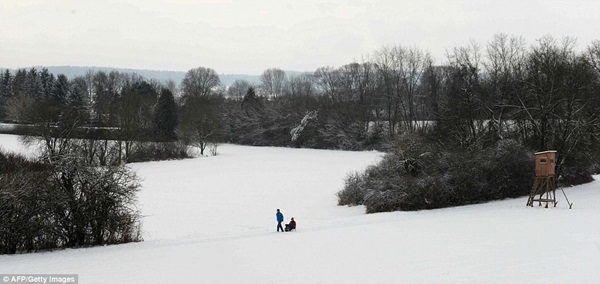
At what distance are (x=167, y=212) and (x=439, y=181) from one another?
14600 millimetres

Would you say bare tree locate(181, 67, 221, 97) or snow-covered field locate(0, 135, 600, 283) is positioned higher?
bare tree locate(181, 67, 221, 97)

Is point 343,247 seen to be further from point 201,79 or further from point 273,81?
point 273,81

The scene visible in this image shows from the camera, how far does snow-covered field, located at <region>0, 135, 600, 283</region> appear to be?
40.1 ft

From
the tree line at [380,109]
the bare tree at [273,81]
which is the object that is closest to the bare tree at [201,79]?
the tree line at [380,109]

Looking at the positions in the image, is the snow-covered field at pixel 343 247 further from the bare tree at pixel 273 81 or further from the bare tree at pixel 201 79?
the bare tree at pixel 273 81

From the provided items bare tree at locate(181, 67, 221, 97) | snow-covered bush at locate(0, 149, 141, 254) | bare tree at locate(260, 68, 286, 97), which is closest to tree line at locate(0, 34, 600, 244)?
snow-covered bush at locate(0, 149, 141, 254)

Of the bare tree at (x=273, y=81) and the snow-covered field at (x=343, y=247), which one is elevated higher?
the bare tree at (x=273, y=81)

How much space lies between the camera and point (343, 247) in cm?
1551

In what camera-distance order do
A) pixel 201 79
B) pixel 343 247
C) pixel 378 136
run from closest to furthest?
pixel 343 247
pixel 378 136
pixel 201 79

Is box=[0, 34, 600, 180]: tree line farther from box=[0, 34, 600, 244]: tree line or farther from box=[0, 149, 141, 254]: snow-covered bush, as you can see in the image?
box=[0, 149, 141, 254]: snow-covered bush

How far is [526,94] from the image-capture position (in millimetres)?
33375

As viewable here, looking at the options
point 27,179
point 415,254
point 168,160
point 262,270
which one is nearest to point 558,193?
point 415,254

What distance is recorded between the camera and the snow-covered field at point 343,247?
40.1ft

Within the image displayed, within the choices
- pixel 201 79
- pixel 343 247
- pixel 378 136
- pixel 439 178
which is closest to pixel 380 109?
pixel 378 136
